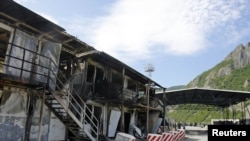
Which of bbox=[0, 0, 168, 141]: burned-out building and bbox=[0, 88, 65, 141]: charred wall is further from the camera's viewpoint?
bbox=[0, 0, 168, 141]: burned-out building

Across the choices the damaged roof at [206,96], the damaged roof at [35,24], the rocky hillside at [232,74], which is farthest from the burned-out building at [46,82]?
the rocky hillside at [232,74]

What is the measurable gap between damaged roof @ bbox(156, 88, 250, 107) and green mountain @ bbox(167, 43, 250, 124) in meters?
46.4

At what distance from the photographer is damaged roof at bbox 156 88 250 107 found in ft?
113

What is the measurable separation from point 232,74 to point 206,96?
8686 cm

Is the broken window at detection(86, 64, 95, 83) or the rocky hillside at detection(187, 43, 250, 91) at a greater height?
the rocky hillside at detection(187, 43, 250, 91)

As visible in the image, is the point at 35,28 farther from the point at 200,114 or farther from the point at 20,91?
the point at 200,114

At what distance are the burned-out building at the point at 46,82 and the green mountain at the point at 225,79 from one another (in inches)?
2889

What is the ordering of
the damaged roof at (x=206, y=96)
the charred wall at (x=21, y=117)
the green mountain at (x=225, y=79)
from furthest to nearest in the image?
1. the green mountain at (x=225, y=79)
2. the damaged roof at (x=206, y=96)
3. the charred wall at (x=21, y=117)

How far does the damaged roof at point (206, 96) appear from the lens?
113ft

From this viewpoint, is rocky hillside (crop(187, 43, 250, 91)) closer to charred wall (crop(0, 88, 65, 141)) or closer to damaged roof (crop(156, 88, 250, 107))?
damaged roof (crop(156, 88, 250, 107))

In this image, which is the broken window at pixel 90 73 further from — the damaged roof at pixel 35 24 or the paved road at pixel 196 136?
the paved road at pixel 196 136

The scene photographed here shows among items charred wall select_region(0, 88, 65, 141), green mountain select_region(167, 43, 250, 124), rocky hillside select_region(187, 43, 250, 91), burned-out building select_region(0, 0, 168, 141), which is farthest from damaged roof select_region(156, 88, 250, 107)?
rocky hillside select_region(187, 43, 250, 91)

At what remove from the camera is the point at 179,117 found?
105750mm

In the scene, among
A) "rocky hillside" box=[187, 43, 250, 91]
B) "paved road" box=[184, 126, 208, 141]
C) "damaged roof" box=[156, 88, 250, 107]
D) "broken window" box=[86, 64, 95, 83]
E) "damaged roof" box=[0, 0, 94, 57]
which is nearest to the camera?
"damaged roof" box=[0, 0, 94, 57]
